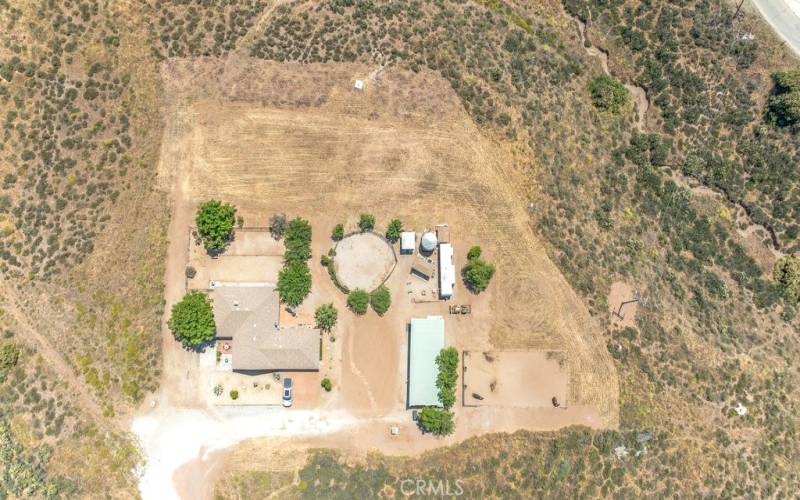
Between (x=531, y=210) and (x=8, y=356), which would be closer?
(x=8, y=356)

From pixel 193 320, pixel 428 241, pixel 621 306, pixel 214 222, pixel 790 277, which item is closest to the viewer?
pixel 193 320

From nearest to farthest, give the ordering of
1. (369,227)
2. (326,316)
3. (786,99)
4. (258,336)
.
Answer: (258,336) < (326,316) < (369,227) < (786,99)

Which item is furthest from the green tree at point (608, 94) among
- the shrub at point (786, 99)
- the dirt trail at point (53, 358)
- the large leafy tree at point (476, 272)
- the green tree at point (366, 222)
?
the dirt trail at point (53, 358)

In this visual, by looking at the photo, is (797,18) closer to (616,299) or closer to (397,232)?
(616,299)

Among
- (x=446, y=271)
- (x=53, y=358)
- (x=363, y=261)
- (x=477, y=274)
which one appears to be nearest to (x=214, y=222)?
(x=363, y=261)

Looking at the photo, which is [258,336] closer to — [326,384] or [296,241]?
[326,384]

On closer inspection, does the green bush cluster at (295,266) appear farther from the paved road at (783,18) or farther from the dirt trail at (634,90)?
the paved road at (783,18)

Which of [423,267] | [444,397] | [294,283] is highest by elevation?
[423,267]
